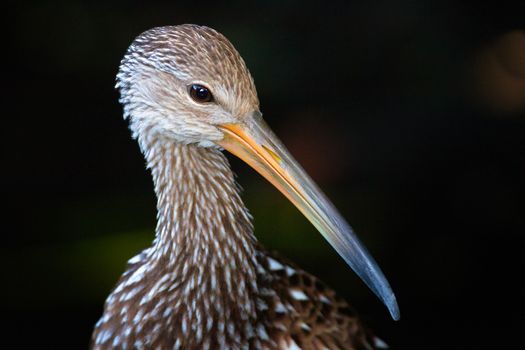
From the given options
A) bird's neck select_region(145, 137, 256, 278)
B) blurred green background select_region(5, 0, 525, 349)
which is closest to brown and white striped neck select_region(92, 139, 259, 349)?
bird's neck select_region(145, 137, 256, 278)

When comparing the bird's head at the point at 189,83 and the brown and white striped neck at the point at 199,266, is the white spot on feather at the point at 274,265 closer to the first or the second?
the brown and white striped neck at the point at 199,266

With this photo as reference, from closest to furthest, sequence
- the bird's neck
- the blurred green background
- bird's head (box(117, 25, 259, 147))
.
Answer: bird's head (box(117, 25, 259, 147))
the bird's neck
the blurred green background

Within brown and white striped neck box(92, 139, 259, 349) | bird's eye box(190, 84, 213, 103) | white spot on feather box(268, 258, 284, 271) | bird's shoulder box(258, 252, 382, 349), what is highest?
bird's eye box(190, 84, 213, 103)

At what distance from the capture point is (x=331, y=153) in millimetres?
3725

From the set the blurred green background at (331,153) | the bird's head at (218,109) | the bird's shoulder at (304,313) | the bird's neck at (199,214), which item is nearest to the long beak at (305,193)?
the bird's head at (218,109)

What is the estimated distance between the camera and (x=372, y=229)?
139 inches

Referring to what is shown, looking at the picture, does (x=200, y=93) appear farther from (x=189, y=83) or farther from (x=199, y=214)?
(x=199, y=214)

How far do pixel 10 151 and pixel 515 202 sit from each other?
2194mm

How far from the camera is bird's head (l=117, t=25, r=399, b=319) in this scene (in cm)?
201

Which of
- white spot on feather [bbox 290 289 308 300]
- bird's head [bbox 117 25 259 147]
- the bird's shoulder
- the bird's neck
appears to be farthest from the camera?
white spot on feather [bbox 290 289 308 300]

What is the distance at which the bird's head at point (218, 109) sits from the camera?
2.01m

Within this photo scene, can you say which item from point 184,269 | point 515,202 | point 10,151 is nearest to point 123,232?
point 10,151

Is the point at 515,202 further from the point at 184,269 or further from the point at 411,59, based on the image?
the point at 184,269

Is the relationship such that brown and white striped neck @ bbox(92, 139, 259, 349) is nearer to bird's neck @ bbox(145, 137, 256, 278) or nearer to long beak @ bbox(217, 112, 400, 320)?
bird's neck @ bbox(145, 137, 256, 278)
